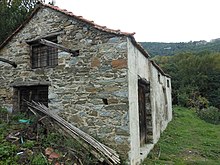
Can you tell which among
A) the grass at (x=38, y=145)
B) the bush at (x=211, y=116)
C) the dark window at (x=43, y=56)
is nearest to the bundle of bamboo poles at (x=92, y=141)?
the grass at (x=38, y=145)

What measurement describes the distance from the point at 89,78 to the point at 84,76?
191 millimetres

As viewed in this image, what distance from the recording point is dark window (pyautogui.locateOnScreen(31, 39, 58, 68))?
773 centimetres

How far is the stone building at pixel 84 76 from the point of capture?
6.07 metres

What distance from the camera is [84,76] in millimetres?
6672

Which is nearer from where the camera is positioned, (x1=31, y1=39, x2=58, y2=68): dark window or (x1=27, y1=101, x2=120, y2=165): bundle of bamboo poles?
(x1=27, y1=101, x2=120, y2=165): bundle of bamboo poles

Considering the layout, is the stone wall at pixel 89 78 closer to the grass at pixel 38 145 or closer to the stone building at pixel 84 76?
the stone building at pixel 84 76

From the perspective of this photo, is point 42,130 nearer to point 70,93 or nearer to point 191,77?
point 70,93

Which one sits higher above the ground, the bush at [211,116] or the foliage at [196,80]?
the foliage at [196,80]

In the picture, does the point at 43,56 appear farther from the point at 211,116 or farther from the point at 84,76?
the point at 211,116

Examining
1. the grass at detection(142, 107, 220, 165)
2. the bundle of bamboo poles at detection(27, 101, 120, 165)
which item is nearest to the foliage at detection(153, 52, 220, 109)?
the grass at detection(142, 107, 220, 165)

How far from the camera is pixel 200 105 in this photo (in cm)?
2402

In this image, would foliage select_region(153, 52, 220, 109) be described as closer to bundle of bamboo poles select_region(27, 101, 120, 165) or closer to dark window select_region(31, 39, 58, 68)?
dark window select_region(31, 39, 58, 68)

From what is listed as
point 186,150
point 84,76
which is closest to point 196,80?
point 186,150

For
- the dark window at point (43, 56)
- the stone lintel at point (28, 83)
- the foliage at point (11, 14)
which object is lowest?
the stone lintel at point (28, 83)
